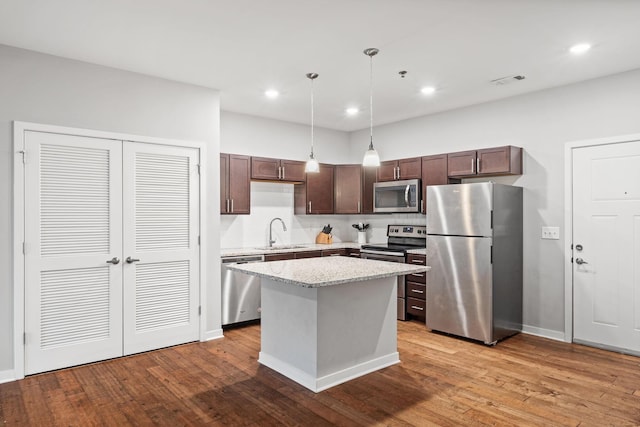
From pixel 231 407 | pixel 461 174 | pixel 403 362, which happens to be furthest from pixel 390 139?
pixel 231 407

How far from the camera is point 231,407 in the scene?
9.23ft

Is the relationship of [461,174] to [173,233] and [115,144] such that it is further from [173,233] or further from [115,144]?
[115,144]

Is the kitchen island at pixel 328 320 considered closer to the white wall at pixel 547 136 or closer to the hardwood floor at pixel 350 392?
the hardwood floor at pixel 350 392

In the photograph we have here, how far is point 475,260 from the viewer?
4242 mm

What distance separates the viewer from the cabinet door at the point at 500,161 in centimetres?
442

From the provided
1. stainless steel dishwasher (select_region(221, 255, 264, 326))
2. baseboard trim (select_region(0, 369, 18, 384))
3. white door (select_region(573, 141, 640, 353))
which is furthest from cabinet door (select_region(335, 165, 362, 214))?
baseboard trim (select_region(0, 369, 18, 384))

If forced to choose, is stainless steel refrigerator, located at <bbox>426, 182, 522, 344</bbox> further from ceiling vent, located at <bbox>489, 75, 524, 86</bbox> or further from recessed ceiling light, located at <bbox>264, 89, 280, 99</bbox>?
recessed ceiling light, located at <bbox>264, 89, 280, 99</bbox>

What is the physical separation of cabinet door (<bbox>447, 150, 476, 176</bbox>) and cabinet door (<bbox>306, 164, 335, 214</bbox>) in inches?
73.4

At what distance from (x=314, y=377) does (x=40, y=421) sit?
184cm

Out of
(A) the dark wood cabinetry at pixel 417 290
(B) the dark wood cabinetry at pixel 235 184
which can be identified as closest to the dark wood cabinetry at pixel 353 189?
(A) the dark wood cabinetry at pixel 417 290

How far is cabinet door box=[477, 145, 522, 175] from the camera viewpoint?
4418 mm

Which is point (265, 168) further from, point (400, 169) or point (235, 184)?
point (400, 169)

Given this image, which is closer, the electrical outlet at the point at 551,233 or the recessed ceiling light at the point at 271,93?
the electrical outlet at the point at 551,233

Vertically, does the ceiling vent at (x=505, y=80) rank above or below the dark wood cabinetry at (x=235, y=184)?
above
